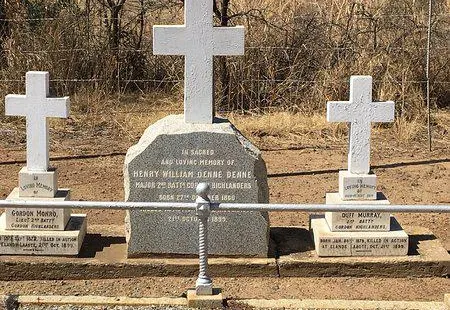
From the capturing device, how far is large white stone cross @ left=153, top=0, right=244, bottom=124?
23.3 ft

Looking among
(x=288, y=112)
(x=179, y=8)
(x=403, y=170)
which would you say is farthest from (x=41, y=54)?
(x=403, y=170)

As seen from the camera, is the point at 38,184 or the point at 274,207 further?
the point at 38,184

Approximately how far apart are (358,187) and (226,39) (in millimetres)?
1618

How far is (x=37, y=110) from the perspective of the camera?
7.27 meters

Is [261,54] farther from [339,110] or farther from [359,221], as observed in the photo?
[359,221]

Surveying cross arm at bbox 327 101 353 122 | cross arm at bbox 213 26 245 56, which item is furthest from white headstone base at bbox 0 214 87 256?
cross arm at bbox 327 101 353 122

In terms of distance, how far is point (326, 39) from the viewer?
44.2 feet

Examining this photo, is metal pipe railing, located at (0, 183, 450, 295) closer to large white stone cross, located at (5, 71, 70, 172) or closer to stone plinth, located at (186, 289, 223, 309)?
stone plinth, located at (186, 289, 223, 309)

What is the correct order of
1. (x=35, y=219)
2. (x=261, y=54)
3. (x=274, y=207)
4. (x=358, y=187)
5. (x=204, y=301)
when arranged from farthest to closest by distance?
(x=261, y=54) < (x=358, y=187) < (x=35, y=219) < (x=204, y=301) < (x=274, y=207)

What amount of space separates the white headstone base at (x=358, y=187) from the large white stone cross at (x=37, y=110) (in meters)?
2.35

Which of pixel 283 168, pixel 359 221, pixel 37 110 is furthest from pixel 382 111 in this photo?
pixel 283 168

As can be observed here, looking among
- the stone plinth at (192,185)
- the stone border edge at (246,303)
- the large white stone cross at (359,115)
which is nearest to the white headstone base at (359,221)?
the large white stone cross at (359,115)

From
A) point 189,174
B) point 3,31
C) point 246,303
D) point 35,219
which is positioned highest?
point 3,31

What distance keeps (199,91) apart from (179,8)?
763cm
